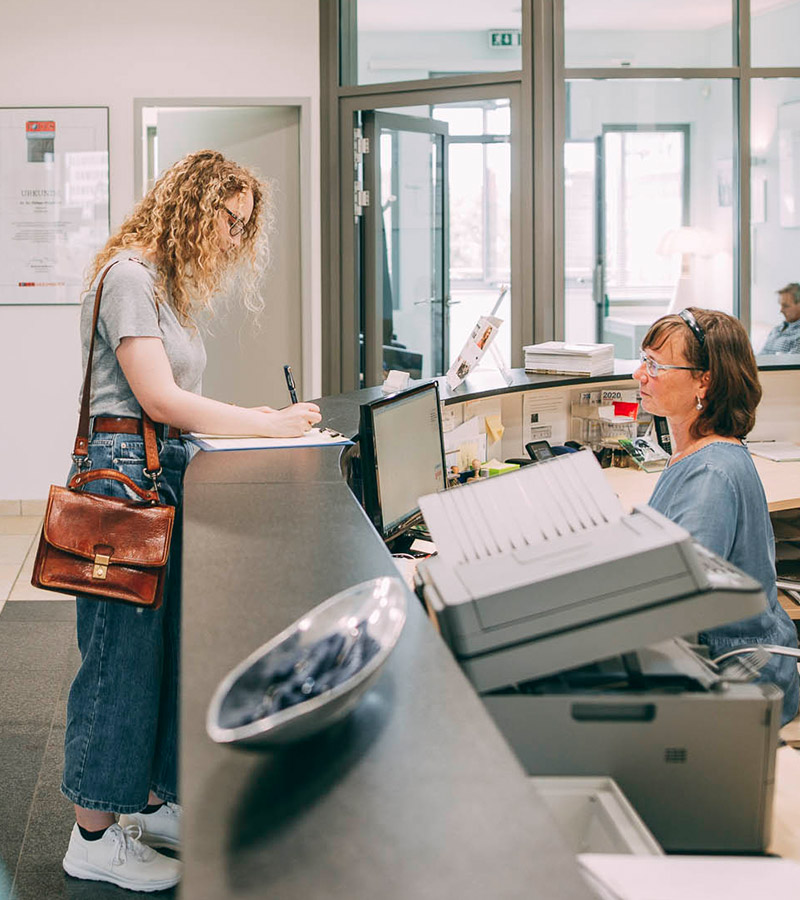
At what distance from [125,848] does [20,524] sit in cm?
368

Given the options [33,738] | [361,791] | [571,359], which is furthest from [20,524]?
[361,791]

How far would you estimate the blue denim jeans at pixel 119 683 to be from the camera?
2166mm

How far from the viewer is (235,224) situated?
2281 mm

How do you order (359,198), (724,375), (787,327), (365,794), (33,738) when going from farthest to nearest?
(359,198)
(787,327)
(33,738)
(724,375)
(365,794)

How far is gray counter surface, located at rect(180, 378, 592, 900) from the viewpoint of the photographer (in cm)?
73

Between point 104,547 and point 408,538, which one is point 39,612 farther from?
point 104,547

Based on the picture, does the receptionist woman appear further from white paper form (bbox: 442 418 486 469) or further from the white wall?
the white wall

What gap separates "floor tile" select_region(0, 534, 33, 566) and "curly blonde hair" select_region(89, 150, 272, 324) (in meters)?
3.09

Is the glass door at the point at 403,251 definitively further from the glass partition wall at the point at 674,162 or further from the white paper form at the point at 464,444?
the white paper form at the point at 464,444

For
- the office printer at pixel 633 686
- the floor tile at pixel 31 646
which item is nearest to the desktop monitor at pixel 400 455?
the office printer at pixel 633 686

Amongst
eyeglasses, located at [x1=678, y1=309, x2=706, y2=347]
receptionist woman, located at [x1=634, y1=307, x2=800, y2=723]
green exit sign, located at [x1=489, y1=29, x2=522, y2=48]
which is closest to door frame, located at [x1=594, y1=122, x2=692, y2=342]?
green exit sign, located at [x1=489, y1=29, x2=522, y2=48]

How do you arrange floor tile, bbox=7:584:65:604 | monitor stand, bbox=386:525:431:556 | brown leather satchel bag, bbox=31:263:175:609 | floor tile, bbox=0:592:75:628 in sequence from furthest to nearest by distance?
1. floor tile, bbox=7:584:65:604
2. floor tile, bbox=0:592:75:628
3. monitor stand, bbox=386:525:431:556
4. brown leather satchel bag, bbox=31:263:175:609

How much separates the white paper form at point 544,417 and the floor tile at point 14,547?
8.17 feet

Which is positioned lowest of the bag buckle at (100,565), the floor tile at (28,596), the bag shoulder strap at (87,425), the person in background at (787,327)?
the floor tile at (28,596)
